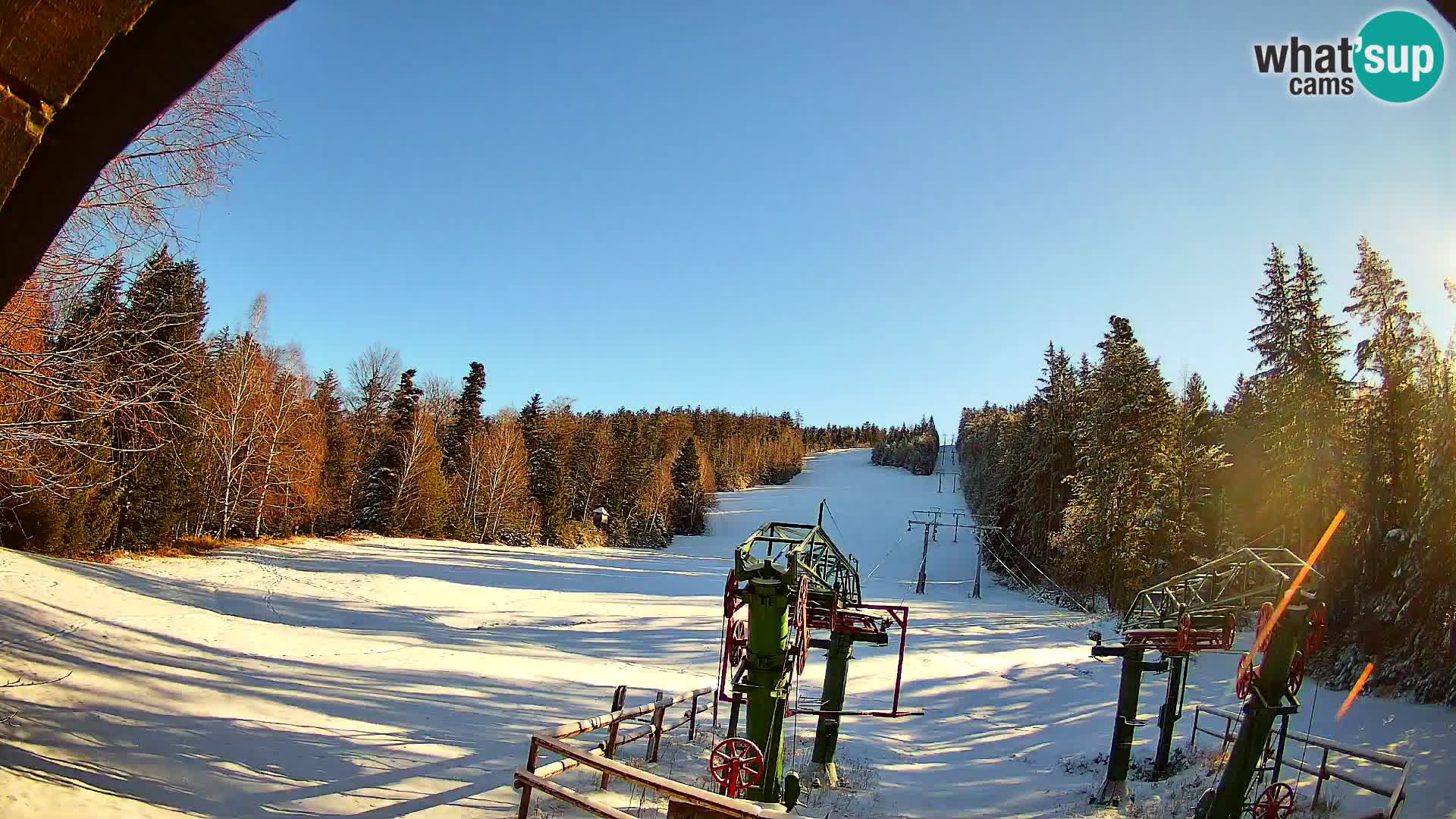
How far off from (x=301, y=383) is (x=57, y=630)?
30.3 m

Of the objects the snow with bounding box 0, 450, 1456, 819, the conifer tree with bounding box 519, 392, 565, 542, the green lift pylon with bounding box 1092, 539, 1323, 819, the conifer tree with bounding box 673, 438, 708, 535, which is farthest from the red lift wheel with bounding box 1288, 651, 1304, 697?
the conifer tree with bounding box 673, 438, 708, 535

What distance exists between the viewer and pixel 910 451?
388 ft

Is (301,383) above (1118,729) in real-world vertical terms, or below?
above

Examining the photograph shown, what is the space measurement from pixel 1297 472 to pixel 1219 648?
1877 centimetres

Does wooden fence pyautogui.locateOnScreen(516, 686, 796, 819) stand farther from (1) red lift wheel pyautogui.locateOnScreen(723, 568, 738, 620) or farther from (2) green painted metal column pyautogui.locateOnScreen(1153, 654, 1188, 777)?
(2) green painted metal column pyautogui.locateOnScreen(1153, 654, 1188, 777)

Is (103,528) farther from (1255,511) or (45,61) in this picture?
(1255,511)

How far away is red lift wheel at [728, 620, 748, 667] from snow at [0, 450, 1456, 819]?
297 cm

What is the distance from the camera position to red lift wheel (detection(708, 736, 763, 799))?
9578 mm

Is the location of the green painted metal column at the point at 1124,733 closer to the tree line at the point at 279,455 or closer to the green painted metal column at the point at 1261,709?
the green painted metal column at the point at 1261,709

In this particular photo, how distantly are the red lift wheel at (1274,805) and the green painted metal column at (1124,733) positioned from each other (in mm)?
2363

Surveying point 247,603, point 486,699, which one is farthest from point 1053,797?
point 247,603

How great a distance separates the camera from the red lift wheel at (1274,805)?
1084 centimetres

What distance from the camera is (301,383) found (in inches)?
1636

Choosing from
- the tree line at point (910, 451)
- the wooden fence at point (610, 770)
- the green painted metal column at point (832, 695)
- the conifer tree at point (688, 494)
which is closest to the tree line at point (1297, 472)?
the green painted metal column at point (832, 695)
